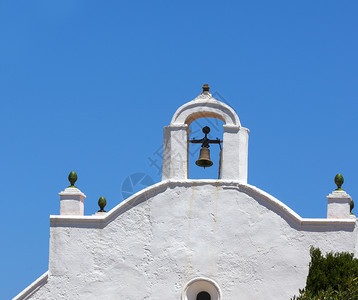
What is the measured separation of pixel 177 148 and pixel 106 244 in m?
2.97

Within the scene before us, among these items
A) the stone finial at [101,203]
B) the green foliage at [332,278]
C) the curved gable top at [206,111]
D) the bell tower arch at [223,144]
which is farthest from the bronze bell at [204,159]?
the green foliage at [332,278]

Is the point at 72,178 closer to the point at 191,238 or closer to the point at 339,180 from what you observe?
the point at 191,238

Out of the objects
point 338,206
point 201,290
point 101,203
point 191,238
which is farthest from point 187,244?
point 338,206

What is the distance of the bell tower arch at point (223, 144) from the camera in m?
24.6

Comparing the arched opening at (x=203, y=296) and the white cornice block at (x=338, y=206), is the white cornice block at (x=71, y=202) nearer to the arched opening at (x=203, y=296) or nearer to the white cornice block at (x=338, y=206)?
the arched opening at (x=203, y=296)

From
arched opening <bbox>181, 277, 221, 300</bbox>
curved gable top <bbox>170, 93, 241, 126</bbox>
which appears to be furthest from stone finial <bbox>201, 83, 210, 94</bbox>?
arched opening <bbox>181, 277, 221, 300</bbox>

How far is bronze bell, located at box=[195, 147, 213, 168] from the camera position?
25094 millimetres

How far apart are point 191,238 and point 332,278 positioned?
3.95 metres

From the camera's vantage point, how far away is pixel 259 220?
2416 centimetres

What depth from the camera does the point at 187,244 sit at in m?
24.2

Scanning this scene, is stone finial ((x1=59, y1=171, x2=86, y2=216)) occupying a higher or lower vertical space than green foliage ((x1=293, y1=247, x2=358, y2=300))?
higher

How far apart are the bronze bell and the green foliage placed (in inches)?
160

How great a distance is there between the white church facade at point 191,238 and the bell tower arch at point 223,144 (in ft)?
0.08

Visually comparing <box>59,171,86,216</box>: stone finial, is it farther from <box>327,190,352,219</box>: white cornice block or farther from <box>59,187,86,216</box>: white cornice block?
<box>327,190,352,219</box>: white cornice block
